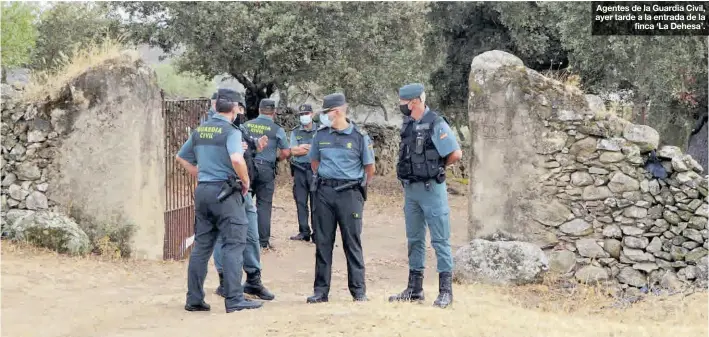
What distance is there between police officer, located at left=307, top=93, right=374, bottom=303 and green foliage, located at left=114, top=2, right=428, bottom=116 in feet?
39.0

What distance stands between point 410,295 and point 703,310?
3031 mm

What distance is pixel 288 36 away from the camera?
1898 centimetres

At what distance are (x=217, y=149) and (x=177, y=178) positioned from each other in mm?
3959

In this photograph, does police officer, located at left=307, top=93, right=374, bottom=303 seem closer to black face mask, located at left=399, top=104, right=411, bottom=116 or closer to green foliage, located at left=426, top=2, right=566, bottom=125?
black face mask, located at left=399, top=104, right=411, bottom=116

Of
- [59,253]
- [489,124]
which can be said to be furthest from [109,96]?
[489,124]

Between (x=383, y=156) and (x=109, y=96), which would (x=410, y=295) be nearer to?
(x=109, y=96)

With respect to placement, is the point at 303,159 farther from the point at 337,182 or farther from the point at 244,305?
the point at 244,305

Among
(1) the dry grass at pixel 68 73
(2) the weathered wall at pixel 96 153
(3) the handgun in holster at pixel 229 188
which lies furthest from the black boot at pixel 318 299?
(1) the dry grass at pixel 68 73

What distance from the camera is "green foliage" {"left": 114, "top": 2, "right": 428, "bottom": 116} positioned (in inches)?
745

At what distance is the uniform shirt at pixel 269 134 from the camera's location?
9.87m

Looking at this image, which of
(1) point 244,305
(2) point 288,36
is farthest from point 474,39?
(1) point 244,305

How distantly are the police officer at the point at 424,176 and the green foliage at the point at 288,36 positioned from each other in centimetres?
1202

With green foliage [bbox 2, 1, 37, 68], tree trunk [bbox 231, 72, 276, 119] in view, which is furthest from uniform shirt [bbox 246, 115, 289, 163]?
green foliage [bbox 2, 1, 37, 68]

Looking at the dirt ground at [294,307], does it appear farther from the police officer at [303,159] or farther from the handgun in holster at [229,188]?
the handgun in holster at [229,188]
